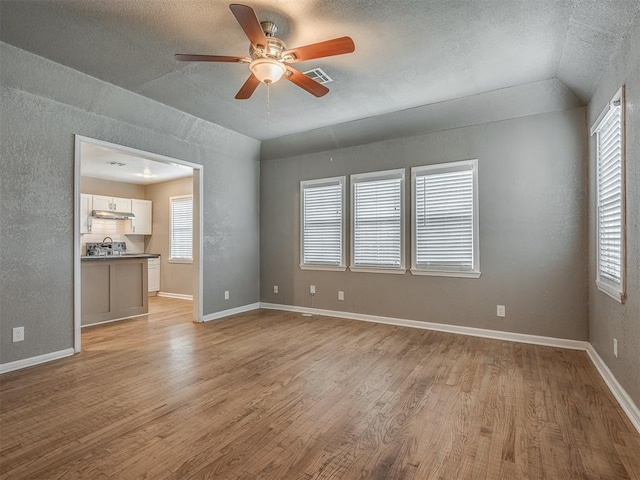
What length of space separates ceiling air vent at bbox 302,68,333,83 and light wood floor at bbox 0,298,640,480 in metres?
2.94

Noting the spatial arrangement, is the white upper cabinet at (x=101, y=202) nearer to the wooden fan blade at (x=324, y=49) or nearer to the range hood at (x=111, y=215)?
Answer: the range hood at (x=111, y=215)

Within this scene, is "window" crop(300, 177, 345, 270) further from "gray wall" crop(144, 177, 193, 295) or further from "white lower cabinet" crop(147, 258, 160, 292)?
"white lower cabinet" crop(147, 258, 160, 292)

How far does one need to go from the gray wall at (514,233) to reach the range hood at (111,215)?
5.39 meters

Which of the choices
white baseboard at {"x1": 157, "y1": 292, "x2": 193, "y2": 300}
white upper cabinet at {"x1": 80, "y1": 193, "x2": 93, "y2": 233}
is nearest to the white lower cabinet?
white baseboard at {"x1": 157, "y1": 292, "x2": 193, "y2": 300}

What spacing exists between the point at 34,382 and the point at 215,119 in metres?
3.61

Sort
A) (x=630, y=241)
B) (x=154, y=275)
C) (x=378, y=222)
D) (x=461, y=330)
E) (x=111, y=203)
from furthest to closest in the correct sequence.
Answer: (x=154, y=275), (x=111, y=203), (x=378, y=222), (x=461, y=330), (x=630, y=241)

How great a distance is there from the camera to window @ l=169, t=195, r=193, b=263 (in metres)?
7.67

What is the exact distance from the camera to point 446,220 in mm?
4590

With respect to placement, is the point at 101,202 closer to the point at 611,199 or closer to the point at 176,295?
the point at 176,295

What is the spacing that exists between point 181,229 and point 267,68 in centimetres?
591

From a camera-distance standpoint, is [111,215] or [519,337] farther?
[111,215]

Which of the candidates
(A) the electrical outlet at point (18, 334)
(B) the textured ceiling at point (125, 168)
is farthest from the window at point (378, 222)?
(A) the electrical outlet at point (18, 334)

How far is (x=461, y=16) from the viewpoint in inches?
102

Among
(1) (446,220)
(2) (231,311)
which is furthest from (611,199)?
(2) (231,311)
